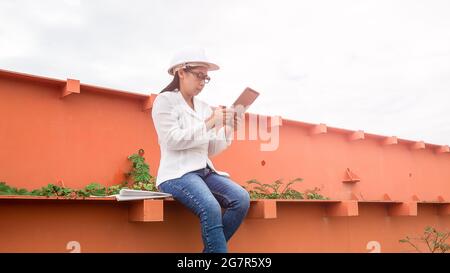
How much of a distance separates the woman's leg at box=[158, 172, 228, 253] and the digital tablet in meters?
0.61

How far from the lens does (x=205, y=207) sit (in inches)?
123

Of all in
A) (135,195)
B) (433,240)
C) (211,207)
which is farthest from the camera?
(433,240)

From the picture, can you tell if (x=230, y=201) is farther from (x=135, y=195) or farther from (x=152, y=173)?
(x=152, y=173)

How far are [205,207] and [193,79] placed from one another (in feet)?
3.35

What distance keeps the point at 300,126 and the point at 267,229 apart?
1.95 meters

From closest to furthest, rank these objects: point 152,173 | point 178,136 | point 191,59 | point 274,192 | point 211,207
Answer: point 211,207, point 178,136, point 191,59, point 152,173, point 274,192

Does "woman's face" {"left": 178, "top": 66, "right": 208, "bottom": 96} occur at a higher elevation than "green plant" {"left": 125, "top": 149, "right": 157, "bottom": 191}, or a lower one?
higher

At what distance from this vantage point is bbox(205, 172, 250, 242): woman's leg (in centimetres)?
343

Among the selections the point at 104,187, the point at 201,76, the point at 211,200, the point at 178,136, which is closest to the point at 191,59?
the point at 201,76

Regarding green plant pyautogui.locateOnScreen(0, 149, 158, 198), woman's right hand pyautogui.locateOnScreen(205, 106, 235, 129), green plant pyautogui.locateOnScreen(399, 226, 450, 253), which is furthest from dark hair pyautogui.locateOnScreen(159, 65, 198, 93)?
A: green plant pyautogui.locateOnScreen(399, 226, 450, 253)

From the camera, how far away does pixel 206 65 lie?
3566 millimetres

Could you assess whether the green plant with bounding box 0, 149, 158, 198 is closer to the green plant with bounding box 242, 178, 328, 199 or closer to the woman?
the woman

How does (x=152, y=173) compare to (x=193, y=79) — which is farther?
(x=152, y=173)
